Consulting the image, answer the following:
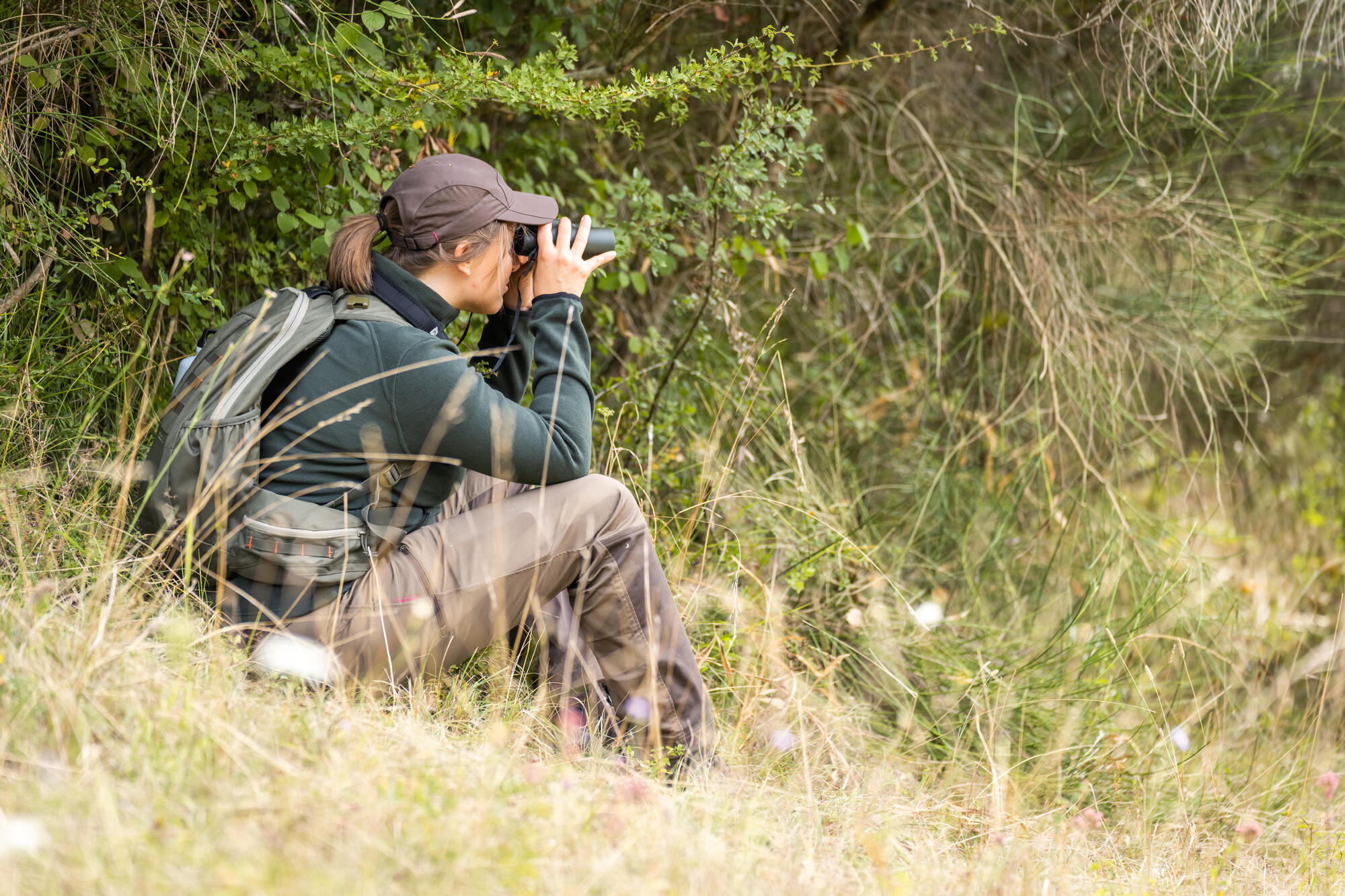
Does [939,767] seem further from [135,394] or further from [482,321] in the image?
[135,394]

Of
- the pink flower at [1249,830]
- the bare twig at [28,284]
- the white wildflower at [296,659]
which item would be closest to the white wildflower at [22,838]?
the white wildflower at [296,659]

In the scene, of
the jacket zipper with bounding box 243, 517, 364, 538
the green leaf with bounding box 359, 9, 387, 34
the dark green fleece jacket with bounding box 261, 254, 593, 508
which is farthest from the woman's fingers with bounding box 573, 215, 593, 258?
the jacket zipper with bounding box 243, 517, 364, 538

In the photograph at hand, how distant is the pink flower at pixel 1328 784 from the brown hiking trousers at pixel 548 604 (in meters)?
1.32

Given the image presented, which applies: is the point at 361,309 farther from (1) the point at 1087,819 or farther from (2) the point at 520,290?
(1) the point at 1087,819

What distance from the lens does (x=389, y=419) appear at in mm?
1674

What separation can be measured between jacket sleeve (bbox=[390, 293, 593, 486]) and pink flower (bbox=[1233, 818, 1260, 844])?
1369 mm

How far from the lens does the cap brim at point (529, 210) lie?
1867 mm

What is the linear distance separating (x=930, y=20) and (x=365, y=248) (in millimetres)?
2137

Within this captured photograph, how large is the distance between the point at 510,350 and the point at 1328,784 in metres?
2.05

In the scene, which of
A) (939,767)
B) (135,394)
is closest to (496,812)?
(939,767)

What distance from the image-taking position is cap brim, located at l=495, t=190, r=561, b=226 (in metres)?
1.87

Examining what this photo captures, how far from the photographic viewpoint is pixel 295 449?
1.68m

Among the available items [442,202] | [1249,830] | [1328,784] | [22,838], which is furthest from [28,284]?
[1328,784]

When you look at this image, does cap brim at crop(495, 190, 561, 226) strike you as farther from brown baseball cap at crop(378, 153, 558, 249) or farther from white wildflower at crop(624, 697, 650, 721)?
white wildflower at crop(624, 697, 650, 721)
